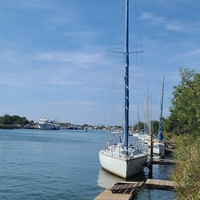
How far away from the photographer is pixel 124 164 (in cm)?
2458

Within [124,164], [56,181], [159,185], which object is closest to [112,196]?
[159,185]

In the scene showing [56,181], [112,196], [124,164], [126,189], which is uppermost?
[124,164]

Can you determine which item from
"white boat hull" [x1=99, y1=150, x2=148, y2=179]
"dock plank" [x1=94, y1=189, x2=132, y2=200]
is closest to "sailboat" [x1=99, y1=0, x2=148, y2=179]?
"white boat hull" [x1=99, y1=150, x2=148, y2=179]

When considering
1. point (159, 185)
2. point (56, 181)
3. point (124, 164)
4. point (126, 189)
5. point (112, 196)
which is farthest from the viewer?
point (56, 181)

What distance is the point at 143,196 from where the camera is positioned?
2030 centimetres

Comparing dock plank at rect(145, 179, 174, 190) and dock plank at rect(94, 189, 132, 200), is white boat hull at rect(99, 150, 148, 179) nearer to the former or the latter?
dock plank at rect(145, 179, 174, 190)

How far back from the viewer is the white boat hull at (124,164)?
2462cm

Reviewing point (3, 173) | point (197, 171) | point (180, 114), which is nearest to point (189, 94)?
point (180, 114)

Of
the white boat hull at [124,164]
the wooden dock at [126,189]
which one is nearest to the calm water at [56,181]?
the white boat hull at [124,164]

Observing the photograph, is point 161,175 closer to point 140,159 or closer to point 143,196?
point 140,159

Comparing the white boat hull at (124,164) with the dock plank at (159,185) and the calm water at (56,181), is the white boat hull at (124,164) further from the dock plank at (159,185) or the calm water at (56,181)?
the dock plank at (159,185)

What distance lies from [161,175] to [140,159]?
3.76 m

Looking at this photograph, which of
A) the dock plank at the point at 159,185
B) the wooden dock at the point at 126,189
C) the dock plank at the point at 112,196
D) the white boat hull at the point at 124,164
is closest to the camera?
the dock plank at the point at 112,196

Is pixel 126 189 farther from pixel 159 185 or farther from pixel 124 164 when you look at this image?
pixel 124 164
